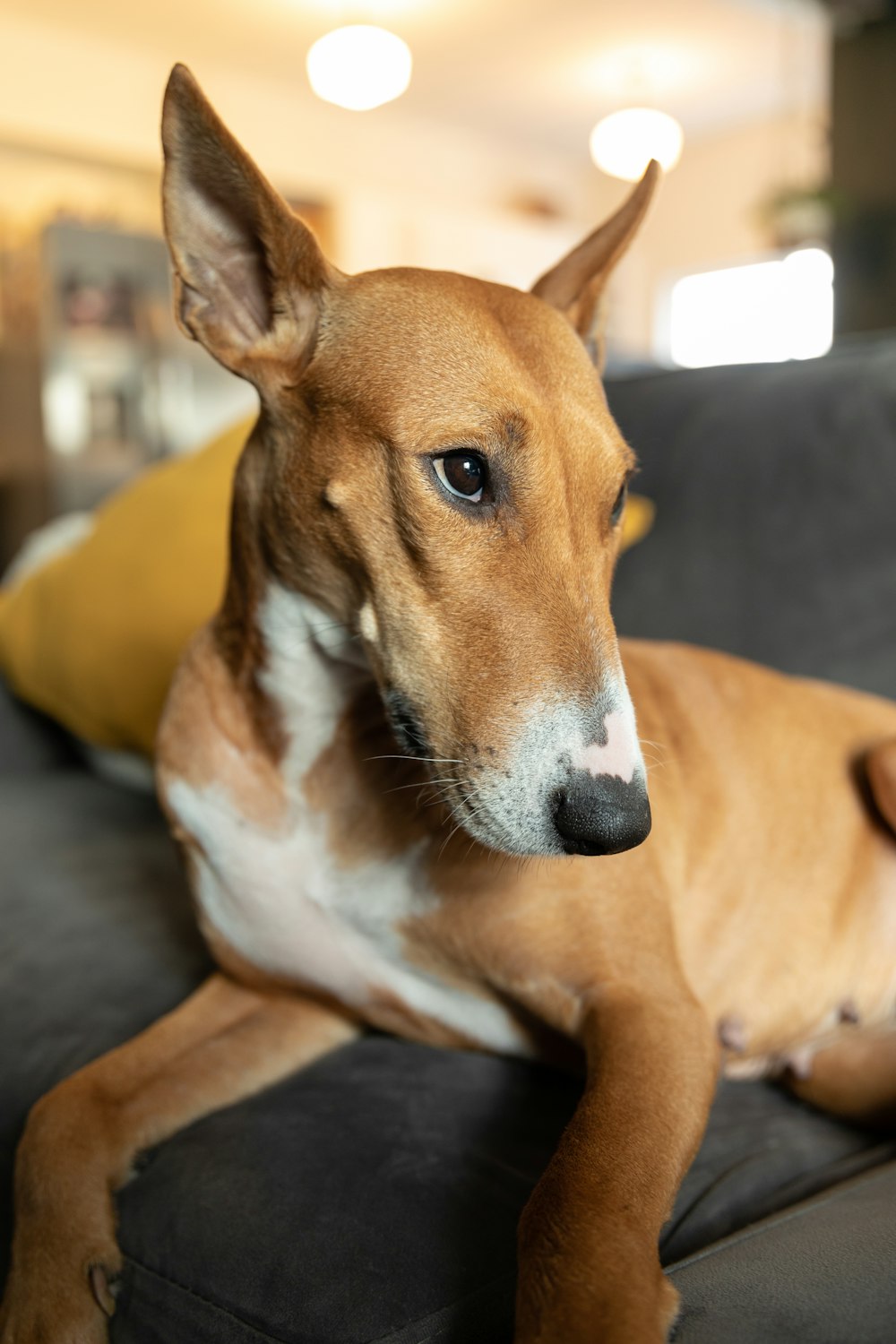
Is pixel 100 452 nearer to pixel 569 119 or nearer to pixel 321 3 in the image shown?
pixel 321 3

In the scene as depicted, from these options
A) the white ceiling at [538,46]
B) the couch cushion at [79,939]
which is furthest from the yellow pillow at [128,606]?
the white ceiling at [538,46]

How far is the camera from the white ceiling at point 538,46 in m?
6.46

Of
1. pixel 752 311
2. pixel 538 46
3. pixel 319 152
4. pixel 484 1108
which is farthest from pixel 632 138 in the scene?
pixel 484 1108

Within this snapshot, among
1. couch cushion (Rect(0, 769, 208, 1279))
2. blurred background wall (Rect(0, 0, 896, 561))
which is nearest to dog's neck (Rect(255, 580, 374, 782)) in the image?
couch cushion (Rect(0, 769, 208, 1279))

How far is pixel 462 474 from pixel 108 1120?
739 millimetres

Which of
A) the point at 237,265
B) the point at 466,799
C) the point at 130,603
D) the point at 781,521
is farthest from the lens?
the point at 130,603

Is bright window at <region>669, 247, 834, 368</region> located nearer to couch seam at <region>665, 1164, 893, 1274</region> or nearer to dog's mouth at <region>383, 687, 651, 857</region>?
couch seam at <region>665, 1164, 893, 1274</region>

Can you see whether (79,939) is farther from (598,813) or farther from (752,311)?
(752,311)

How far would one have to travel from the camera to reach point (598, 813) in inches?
34.6

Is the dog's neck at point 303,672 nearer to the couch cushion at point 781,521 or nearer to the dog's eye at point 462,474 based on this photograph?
the dog's eye at point 462,474

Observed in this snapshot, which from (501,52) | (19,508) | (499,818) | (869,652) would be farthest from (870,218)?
(19,508)

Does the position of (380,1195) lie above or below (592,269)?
below

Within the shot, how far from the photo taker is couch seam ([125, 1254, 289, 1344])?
2.94ft

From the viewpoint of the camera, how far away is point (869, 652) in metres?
1.78
